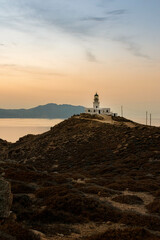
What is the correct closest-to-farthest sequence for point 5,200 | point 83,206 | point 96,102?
point 5,200 → point 83,206 → point 96,102

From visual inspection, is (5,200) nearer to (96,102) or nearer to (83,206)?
(83,206)

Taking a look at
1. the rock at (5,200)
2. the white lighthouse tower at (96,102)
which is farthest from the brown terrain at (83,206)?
the white lighthouse tower at (96,102)

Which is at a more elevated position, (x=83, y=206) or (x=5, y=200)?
(x=5, y=200)

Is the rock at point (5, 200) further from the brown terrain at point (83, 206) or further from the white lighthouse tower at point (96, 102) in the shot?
the white lighthouse tower at point (96, 102)

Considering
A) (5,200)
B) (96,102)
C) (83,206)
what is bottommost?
(83,206)

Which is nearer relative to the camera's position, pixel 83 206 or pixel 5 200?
pixel 5 200

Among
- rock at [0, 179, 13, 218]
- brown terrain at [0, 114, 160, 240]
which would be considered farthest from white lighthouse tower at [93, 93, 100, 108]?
rock at [0, 179, 13, 218]

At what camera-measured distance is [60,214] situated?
13.2m

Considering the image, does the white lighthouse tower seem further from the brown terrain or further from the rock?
the rock

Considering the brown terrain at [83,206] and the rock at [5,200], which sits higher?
the rock at [5,200]

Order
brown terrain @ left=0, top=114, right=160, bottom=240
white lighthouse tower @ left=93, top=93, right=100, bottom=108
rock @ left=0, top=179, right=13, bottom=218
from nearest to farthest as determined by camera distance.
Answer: brown terrain @ left=0, top=114, right=160, bottom=240 < rock @ left=0, top=179, right=13, bottom=218 < white lighthouse tower @ left=93, top=93, right=100, bottom=108

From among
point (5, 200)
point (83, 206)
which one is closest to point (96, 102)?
point (83, 206)

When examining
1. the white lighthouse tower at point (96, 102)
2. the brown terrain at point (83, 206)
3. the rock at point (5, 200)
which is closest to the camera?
the brown terrain at point (83, 206)

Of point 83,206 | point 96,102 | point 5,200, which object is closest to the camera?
point 5,200
